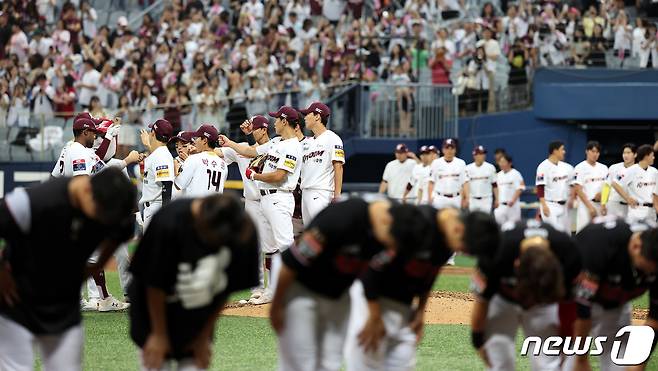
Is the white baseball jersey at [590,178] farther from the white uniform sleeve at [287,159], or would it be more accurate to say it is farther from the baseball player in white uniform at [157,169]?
the baseball player in white uniform at [157,169]

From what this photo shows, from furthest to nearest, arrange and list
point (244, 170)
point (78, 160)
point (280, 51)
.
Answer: point (280, 51)
point (244, 170)
point (78, 160)

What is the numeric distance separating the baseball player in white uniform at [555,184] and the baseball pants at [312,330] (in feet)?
43.0

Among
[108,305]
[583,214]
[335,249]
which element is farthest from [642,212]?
[335,249]

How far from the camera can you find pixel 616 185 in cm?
1731

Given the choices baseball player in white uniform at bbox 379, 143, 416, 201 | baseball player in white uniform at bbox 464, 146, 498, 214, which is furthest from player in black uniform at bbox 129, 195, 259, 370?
baseball player in white uniform at bbox 379, 143, 416, 201

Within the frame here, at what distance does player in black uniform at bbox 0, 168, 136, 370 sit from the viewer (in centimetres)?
576

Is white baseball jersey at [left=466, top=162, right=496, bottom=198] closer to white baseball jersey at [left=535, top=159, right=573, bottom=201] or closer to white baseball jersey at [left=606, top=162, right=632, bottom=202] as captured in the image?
white baseball jersey at [left=535, top=159, right=573, bottom=201]

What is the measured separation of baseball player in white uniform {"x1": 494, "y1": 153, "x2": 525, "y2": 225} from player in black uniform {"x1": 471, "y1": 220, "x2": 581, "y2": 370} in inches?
520

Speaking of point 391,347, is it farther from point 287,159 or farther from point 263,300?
point 263,300

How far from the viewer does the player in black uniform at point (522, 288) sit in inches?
232

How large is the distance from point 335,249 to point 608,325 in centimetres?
215

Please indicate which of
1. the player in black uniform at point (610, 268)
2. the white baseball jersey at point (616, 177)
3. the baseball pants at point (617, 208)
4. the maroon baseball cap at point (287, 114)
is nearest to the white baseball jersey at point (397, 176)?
the white baseball jersey at point (616, 177)

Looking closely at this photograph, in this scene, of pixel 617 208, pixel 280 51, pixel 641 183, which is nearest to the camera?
pixel 641 183

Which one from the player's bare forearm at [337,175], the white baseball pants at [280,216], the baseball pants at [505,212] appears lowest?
the baseball pants at [505,212]
